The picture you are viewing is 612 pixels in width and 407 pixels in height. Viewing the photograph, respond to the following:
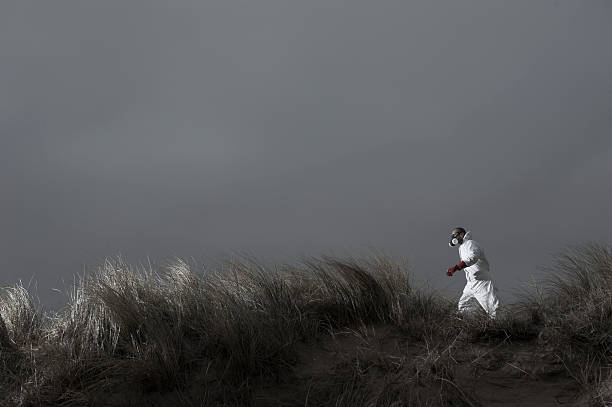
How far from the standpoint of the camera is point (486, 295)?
10102mm

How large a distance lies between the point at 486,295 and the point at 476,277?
1.20ft

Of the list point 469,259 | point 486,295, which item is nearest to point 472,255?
point 469,259

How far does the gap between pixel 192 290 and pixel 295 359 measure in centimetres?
180

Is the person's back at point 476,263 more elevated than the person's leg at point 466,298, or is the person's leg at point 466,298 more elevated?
the person's back at point 476,263

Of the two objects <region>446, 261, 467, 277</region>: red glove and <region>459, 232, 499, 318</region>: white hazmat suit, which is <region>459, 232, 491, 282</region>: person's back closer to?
<region>459, 232, 499, 318</region>: white hazmat suit

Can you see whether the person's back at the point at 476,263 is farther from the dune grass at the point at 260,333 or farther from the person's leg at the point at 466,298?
the dune grass at the point at 260,333

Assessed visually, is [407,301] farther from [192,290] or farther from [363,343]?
[192,290]

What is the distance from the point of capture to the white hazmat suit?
33.1 feet

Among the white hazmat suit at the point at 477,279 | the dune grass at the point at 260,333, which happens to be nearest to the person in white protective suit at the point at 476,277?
the white hazmat suit at the point at 477,279

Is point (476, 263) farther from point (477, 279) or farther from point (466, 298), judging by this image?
point (466, 298)

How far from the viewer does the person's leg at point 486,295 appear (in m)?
9.93

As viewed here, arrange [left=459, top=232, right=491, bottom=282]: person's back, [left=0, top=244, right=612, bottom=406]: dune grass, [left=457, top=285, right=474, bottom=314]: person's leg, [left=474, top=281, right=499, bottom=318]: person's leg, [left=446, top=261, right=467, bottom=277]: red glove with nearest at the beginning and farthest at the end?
[left=0, top=244, right=612, bottom=406]: dune grass → [left=457, top=285, right=474, bottom=314]: person's leg → [left=474, top=281, right=499, bottom=318]: person's leg → [left=446, top=261, right=467, bottom=277]: red glove → [left=459, top=232, right=491, bottom=282]: person's back

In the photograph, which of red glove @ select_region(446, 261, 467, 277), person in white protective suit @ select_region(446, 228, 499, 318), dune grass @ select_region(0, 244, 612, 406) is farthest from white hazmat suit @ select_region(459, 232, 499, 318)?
dune grass @ select_region(0, 244, 612, 406)

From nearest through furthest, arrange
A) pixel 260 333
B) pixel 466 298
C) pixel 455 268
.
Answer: pixel 260 333
pixel 455 268
pixel 466 298
